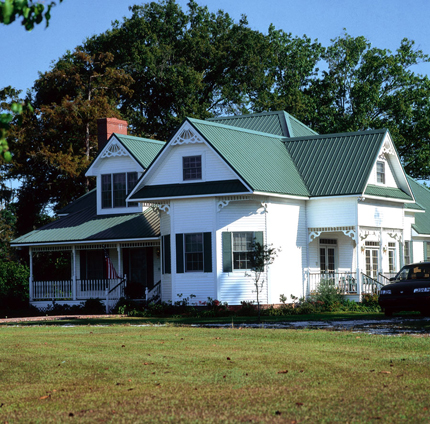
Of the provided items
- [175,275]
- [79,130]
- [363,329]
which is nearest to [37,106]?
[79,130]

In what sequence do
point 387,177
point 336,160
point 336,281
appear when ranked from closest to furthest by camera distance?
point 336,281 → point 336,160 → point 387,177

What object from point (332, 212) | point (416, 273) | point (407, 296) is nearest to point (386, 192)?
point (332, 212)

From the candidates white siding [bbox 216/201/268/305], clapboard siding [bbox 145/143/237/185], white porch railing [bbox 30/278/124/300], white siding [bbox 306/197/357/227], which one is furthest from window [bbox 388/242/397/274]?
white porch railing [bbox 30/278/124/300]

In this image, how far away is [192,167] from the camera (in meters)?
29.0

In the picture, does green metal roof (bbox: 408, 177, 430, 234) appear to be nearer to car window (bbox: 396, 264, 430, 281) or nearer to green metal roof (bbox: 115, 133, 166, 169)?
car window (bbox: 396, 264, 430, 281)

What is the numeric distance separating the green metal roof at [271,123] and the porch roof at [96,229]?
6.63 metres

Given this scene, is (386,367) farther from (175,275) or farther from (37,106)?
(37,106)

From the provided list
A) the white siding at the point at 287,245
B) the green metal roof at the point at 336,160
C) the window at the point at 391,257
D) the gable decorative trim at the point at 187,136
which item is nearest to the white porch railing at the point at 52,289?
the gable decorative trim at the point at 187,136

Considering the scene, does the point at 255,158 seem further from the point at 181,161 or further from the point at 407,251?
the point at 407,251

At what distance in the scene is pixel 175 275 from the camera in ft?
94.9

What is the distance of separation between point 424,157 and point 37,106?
27168 mm

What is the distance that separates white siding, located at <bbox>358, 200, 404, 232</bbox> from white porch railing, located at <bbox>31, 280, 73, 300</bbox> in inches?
530

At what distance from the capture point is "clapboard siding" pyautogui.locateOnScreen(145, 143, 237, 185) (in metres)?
28.3

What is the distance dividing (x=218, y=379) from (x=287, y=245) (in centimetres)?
1921
